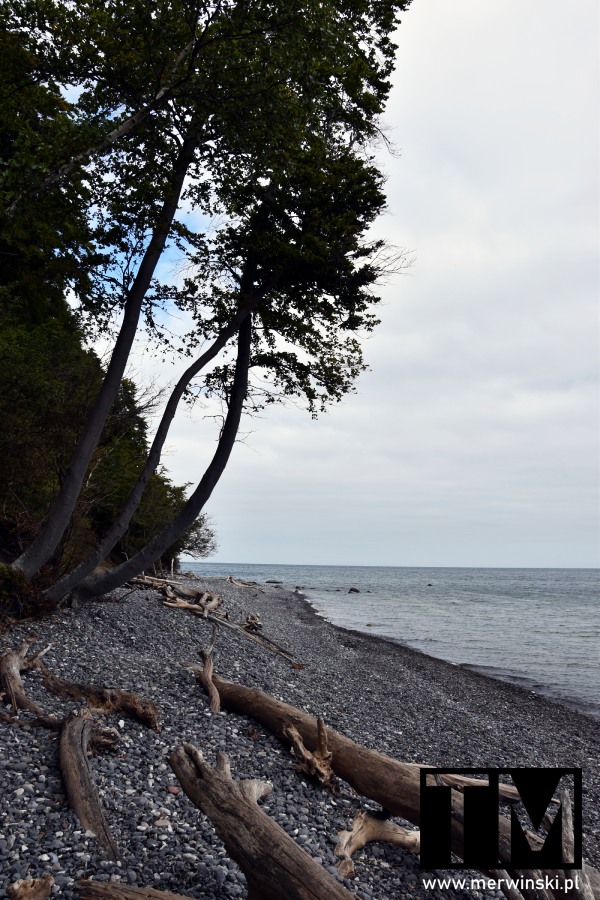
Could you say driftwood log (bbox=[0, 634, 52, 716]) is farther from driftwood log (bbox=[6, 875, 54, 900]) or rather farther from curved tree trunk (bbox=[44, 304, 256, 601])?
curved tree trunk (bbox=[44, 304, 256, 601])

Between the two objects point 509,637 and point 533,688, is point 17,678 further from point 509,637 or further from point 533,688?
point 509,637

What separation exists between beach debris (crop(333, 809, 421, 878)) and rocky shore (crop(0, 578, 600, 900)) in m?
0.12

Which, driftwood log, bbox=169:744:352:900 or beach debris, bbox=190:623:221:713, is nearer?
driftwood log, bbox=169:744:352:900

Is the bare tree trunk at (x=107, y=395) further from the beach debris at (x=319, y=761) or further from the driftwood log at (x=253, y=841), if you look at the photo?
the driftwood log at (x=253, y=841)

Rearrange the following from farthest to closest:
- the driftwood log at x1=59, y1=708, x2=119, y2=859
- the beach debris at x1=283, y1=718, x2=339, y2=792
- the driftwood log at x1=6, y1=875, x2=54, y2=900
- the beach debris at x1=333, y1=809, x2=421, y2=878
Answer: the beach debris at x1=283, y1=718, x2=339, y2=792, the beach debris at x1=333, y1=809, x2=421, y2=878, the driftwood log at x1=59, y1=708, x2=119, y2=859, the driftwood log at x1=6, y1=875, x2=54, y2=900

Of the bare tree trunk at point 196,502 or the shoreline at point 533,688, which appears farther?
the shoreline at point 533,688

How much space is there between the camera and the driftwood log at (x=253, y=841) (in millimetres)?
4340

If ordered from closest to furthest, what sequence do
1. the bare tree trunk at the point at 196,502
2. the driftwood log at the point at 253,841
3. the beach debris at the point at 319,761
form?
the driftwood log at the point at 253,841
the beach debris at the point at 319,761
the bare tree trunk at the point at 196,502

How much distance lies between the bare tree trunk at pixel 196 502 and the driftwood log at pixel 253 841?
8903 mm

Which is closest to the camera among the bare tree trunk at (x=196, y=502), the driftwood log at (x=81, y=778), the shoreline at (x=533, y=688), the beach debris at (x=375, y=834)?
the driftwood log at (x=81, y=778)

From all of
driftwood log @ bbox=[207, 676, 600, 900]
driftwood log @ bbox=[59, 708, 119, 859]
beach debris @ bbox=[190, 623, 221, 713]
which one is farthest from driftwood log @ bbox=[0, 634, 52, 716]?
driftwood log @ bbox=[207, 676, 600, 900]

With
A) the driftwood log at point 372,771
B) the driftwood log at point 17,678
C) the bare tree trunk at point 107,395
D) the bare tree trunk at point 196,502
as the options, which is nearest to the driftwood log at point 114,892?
the driftwood log at point 372,771

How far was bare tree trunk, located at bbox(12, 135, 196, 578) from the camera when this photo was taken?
1279cm

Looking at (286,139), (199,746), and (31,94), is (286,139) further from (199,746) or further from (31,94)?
(199,746)
